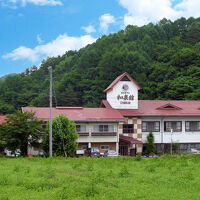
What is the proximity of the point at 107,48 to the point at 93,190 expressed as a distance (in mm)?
69156

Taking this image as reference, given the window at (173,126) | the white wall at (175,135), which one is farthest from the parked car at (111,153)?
the window at (173,126)

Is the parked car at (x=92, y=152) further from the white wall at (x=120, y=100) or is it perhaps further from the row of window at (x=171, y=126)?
the row of window at (x=171, y=126)

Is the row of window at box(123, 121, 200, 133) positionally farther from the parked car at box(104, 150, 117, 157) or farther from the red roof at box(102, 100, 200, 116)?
the parked car at box(104, 150, 117, 157)

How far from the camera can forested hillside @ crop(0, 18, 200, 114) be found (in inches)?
2214

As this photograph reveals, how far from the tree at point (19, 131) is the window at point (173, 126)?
15.1 metres

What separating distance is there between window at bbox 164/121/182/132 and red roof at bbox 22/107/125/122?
19.4 ft

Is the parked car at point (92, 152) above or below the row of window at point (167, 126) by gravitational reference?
below

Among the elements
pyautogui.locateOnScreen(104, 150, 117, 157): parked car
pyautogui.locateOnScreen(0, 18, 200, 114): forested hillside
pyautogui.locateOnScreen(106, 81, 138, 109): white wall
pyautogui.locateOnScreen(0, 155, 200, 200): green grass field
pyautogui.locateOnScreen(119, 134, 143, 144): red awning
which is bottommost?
pyautogui.locateOnScreen(104, 150, 117, 157): parked car

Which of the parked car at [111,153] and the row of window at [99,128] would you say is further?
the row of window at [99,128]

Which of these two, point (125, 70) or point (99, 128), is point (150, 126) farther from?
point (125, 70)

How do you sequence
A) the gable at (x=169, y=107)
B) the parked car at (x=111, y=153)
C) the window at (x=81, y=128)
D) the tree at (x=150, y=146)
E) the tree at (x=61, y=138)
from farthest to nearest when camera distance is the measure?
the gable at (x=169, y=107), the tree at (x=150, y=146), the window at (x=81, y=128), the parked car at (x=111, y=153), the tree at (x=61, y=138)

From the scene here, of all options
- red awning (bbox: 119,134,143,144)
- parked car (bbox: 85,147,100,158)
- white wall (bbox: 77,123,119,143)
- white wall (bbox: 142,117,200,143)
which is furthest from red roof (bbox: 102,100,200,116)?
parked car (bbox: 85,147,100,158)

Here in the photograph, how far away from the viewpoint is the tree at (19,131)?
24.0m

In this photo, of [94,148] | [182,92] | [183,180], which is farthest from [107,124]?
[182,92]
